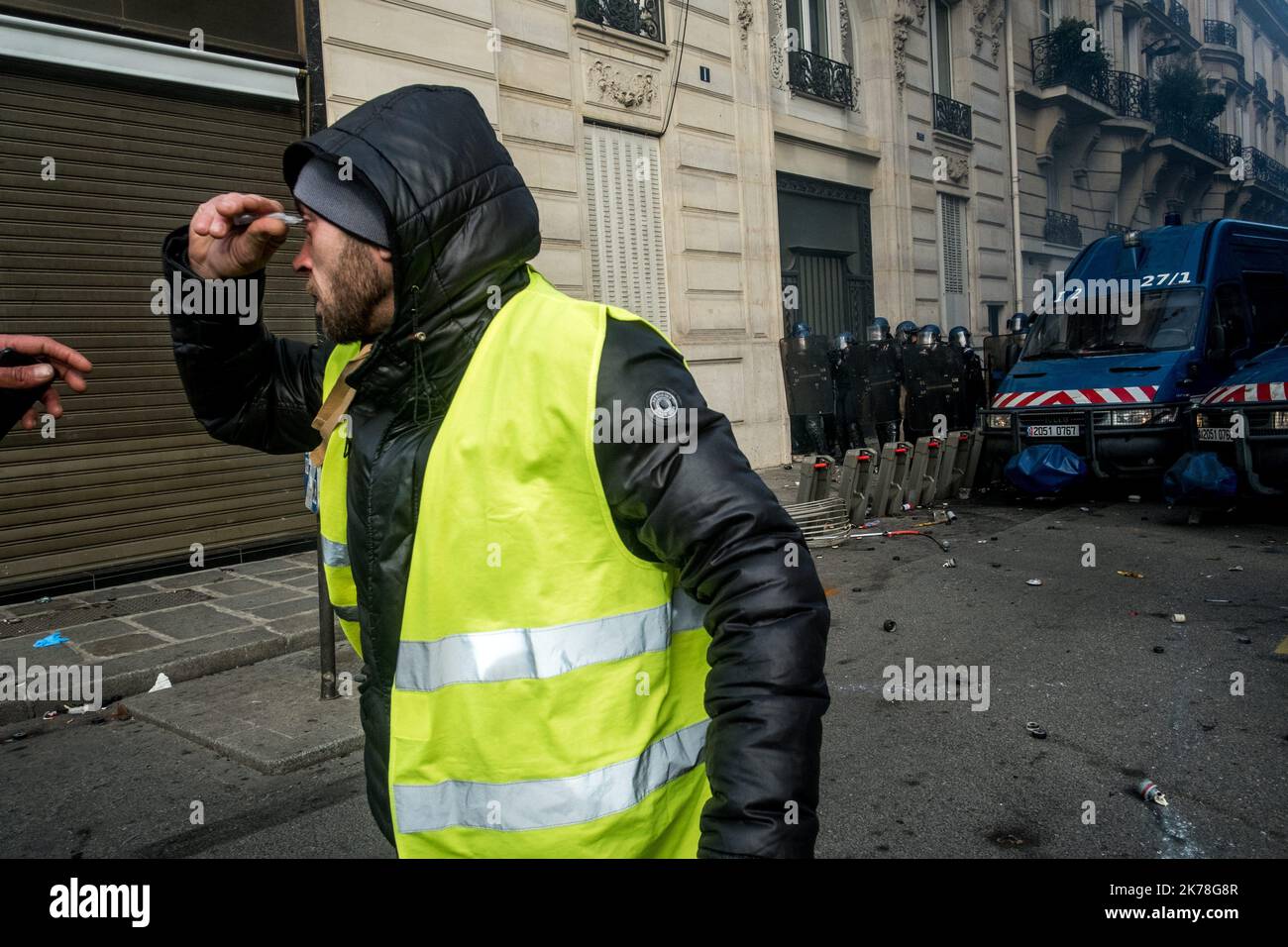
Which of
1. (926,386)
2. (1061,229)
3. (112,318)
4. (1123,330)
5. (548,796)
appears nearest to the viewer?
(548,796)

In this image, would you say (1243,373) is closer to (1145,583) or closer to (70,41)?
(1145,583)

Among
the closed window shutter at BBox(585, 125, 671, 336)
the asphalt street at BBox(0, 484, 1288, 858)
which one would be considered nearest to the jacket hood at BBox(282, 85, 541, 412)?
the asphalt street at BBox(0, 484, 1288, 858)

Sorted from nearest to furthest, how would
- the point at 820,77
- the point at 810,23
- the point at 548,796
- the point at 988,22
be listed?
1. the point at 548,796
2. the point at 820,77
3. the point at 810,23
4. the point at 988,22

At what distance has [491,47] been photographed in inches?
405

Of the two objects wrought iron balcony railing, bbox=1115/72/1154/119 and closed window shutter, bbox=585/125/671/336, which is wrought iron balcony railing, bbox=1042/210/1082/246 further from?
closed window shutter, bbox=585/125/671/336

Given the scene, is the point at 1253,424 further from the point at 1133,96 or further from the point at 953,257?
the point at 1133,96

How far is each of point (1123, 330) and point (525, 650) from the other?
10.3 meters

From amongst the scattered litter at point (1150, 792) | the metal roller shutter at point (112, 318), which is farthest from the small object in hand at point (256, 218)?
the metal roller shutter at point (112, 318)

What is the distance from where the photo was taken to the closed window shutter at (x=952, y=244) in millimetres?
20094

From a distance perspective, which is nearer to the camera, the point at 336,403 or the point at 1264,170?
the point at 336,403

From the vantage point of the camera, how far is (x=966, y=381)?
53.8 feet

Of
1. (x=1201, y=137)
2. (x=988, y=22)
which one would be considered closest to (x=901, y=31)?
(x=988, y=22)

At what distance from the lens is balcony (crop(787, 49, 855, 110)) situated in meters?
15.8
